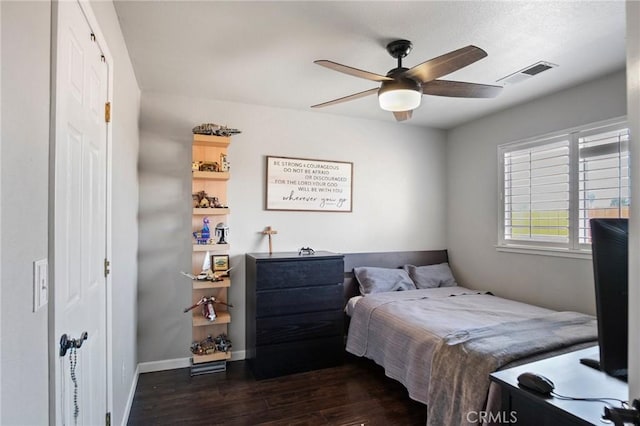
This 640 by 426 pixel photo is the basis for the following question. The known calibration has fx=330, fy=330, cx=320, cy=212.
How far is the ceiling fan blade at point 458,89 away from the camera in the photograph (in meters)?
2.22

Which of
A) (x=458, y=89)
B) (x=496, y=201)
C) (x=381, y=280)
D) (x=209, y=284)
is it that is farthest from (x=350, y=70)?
(x=496, y=201)

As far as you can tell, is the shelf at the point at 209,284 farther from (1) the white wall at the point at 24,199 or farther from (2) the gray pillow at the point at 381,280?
(1) the white wall at the point at 24,199

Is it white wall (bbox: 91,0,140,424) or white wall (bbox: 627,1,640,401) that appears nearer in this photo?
white wall (bbox: 627,1,640,401)

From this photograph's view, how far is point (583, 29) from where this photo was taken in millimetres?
2104

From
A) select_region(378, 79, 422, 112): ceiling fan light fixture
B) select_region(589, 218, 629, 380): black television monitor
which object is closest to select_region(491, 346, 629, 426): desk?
select_region(589, 218, 629, 380): black television monitor

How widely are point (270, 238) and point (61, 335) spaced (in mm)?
2460

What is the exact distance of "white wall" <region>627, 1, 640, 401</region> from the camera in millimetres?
704

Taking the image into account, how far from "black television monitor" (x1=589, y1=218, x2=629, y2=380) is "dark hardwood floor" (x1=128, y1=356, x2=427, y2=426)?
1.64 metres

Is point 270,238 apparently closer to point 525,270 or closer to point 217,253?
point 217,253

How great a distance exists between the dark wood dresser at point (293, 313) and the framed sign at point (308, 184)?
713mm

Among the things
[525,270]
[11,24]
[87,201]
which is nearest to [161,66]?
[87,201]

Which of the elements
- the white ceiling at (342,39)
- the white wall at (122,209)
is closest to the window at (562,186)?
the white ceiling at (342,39)

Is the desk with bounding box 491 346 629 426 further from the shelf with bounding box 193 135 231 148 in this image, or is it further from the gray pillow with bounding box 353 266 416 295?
the shelf with bounding box 193 135 231 148

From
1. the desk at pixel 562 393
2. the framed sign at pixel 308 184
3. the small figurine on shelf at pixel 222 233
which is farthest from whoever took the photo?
the framed sign at pixel 308 184
